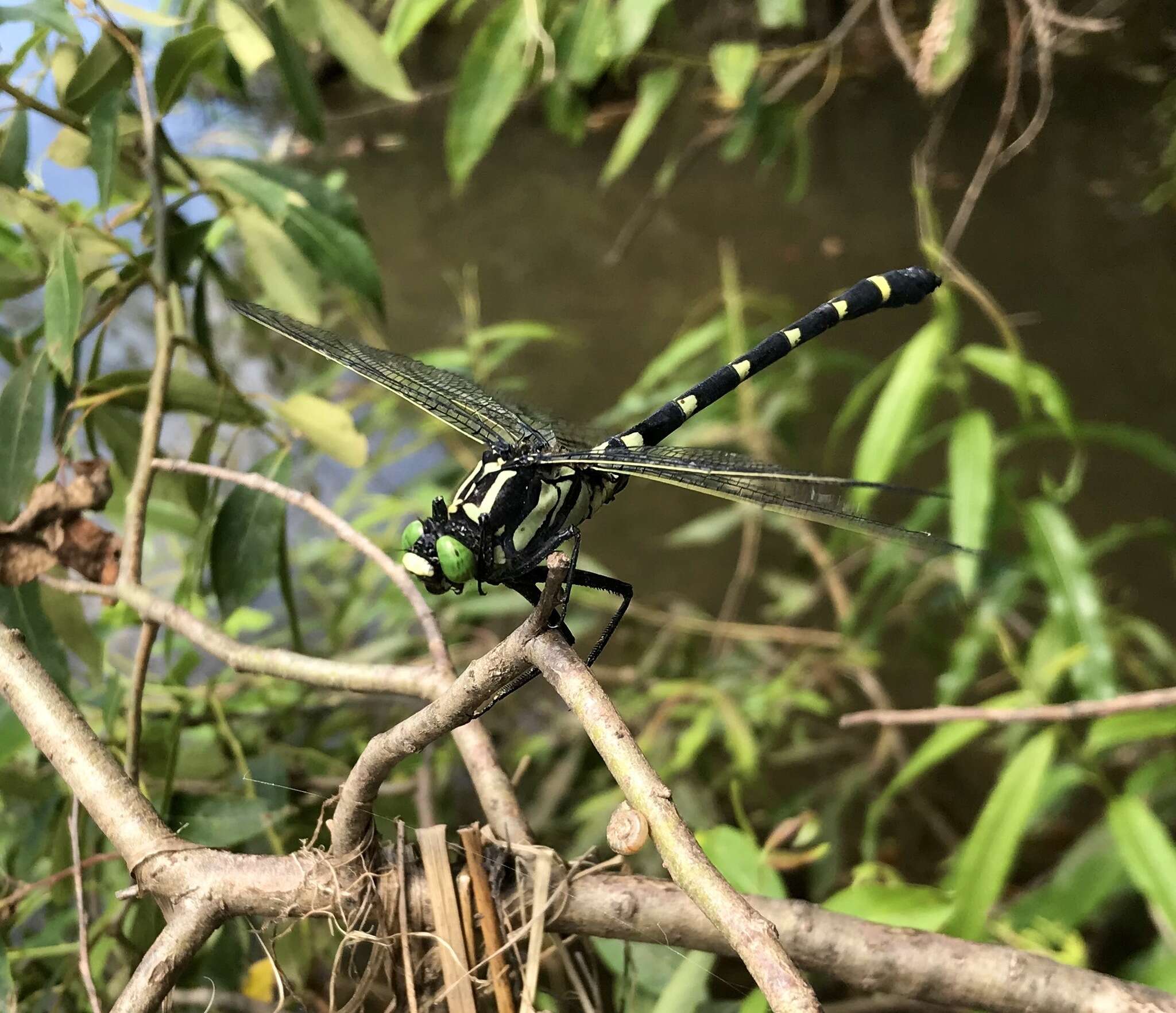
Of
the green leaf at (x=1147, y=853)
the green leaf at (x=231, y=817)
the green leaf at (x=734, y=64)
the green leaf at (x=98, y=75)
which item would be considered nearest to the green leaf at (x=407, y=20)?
the green leaf at (x=734, y=64)

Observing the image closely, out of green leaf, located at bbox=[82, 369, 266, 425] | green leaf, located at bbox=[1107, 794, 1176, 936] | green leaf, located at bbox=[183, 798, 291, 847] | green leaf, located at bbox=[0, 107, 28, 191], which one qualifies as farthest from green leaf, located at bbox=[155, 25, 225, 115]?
green leaf, located at bbox=[1107, 794, 1176, 936]

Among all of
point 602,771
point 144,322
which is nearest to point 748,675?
point 602,771

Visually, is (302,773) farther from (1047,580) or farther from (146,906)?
(1047,580)

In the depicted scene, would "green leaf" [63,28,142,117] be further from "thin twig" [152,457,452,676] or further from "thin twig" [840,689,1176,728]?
"thin twig" [840,689,1176,728]

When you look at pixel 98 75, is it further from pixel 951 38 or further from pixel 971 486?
pixel 971 486

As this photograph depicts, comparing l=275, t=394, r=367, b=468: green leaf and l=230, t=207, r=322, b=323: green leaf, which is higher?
l=230, t=207, r=322, b=323: green leaf

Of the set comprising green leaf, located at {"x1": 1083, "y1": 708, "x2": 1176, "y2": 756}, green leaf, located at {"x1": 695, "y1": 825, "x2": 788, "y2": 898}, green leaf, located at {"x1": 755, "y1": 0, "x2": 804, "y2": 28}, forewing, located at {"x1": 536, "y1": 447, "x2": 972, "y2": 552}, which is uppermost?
green leaf, located at {"x1": 755, "y1": 0, "x2": 804, "y2": 28}

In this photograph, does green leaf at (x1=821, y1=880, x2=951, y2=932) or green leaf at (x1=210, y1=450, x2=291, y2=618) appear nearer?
green leaf at (x1=821, y1=880, x2=951, y2=932)
